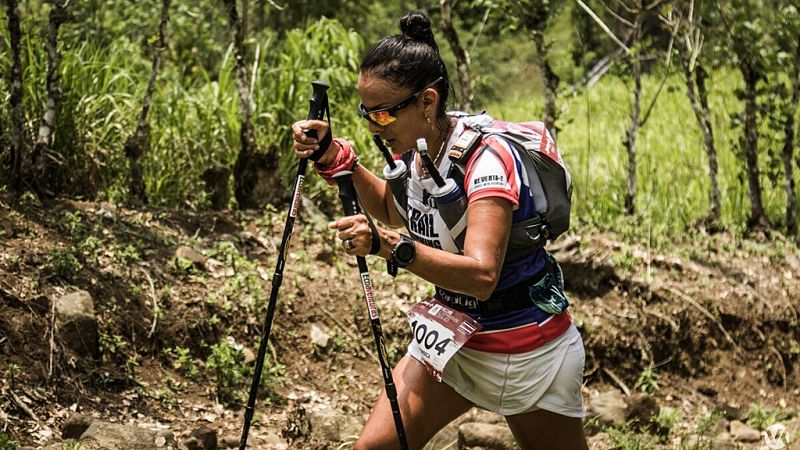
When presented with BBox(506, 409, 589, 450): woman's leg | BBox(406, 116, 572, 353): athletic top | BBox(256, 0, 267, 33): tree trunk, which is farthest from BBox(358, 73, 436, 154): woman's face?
BBox(256, 0, 267, 33): tree trunk

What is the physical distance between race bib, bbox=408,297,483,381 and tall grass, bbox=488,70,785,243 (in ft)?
12.5

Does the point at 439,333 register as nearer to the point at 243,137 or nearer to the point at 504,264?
Answer: the point at 504,264

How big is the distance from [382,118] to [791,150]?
5.11m

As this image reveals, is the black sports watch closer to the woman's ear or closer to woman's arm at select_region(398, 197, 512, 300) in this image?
woman's arm at select_region(398, 197, 512, 300)

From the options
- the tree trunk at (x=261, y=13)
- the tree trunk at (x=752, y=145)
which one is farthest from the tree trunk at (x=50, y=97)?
the tree trunk at (x=261, y=13)

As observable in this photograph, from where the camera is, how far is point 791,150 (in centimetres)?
737

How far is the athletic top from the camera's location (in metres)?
3.13

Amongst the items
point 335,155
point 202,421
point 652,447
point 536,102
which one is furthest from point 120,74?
point 536,102

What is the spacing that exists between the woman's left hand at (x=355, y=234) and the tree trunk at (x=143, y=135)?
3.31 m

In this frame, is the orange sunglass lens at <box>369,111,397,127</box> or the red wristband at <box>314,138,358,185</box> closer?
the orange sunglass lens at <box>369,111,397,127</box>

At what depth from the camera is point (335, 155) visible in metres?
3.55

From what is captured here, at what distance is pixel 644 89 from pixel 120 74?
7.24 m

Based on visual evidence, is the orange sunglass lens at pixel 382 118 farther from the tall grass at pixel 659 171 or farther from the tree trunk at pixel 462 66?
the tall grass at pixel 659 171

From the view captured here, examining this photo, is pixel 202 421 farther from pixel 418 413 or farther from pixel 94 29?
pixel 94 29
